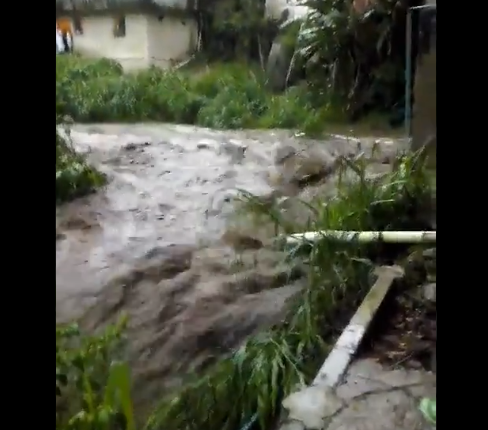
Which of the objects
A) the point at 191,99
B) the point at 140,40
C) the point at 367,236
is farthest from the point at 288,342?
the point at 140,40

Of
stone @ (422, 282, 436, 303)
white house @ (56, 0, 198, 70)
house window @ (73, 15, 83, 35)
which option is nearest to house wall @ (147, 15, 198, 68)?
white house @ (56, 0, 198, 70)

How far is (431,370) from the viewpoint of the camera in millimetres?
1062

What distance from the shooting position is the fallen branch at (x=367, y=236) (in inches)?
43.0

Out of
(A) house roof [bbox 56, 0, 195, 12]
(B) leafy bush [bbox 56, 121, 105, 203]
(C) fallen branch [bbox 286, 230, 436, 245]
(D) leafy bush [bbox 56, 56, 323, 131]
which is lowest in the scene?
(C) fallen branch [bbox 286, 230, 436, 245]

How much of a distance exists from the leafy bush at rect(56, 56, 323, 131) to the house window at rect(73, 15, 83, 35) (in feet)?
0.17

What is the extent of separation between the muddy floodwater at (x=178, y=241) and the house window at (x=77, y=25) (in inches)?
5.8

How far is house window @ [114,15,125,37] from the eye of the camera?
3.59 feet

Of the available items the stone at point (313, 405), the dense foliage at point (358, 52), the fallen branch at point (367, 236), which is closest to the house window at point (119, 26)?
the dense foliage at point (358, 52)

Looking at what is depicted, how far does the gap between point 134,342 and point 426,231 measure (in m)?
0.47

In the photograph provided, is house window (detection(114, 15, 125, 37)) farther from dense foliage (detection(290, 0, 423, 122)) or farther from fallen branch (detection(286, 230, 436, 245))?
fallen branch (detection(286, 230, 436, 245))

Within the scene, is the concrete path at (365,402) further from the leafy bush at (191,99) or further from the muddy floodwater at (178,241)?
the leafy bush at (191,99)

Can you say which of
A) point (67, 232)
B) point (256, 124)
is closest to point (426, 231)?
point (256, 124)
